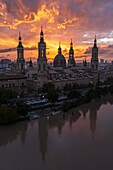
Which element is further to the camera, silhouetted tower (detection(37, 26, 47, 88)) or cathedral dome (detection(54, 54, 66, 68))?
cathedral dome (detection(54, 54, 66, 68))

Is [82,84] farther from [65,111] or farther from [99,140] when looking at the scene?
[99,140]

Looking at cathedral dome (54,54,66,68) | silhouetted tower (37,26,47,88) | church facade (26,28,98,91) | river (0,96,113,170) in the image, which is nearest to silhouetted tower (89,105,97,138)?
river (0,96,113,170)

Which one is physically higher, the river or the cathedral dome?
the cathedral dome

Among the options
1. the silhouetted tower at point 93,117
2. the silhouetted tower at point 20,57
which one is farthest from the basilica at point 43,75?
the silhouetted tower at point 93,117

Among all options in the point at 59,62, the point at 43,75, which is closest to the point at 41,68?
the point at 43,75

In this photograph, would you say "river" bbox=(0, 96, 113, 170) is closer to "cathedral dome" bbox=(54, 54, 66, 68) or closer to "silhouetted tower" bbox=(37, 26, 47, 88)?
"silhouetted tower" bbox=(37, 26, 47, 88)

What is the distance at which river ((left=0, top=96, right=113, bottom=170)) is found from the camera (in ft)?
A: 21.0

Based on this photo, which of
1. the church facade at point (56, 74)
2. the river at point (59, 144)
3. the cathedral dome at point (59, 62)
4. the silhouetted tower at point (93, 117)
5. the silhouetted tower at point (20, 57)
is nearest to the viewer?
the river at point (59, 144)

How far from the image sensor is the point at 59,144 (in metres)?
7.90

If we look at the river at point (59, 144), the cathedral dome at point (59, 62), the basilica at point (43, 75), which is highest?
the cathedral dome at point (59, 62)

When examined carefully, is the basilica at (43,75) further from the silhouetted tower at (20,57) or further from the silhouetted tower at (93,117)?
the silhouetted tower at (93,117)

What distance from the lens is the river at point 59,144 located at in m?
Answer: 6.41

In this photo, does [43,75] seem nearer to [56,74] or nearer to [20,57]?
[56,74]

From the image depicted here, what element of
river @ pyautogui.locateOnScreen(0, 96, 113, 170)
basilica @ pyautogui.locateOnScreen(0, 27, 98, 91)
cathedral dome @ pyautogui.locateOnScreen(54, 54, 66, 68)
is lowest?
river @ pyautogui.locateOnScreen(0, 96, 113, 170)
